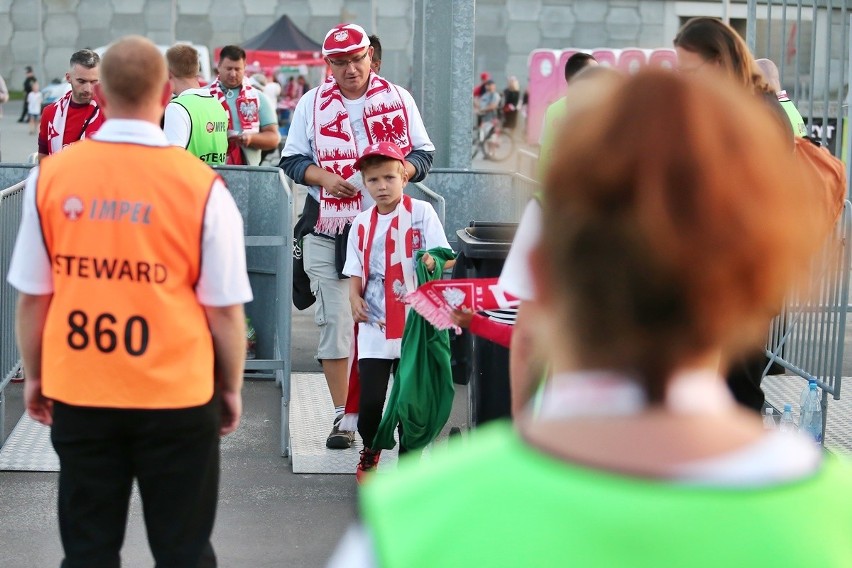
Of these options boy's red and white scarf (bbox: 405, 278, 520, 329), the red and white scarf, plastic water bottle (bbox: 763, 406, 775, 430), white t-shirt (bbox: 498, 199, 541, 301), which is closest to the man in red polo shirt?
the red and white scarf

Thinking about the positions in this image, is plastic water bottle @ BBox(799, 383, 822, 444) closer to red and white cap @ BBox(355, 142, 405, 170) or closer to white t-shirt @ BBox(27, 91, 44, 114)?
red and white cap @ BBox(355, 142, 405, 170)

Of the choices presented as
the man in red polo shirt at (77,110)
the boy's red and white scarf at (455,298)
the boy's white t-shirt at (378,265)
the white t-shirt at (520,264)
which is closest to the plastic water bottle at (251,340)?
the man in red polo shirt at (77,110)

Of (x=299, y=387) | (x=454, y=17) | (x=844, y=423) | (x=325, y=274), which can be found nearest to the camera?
(x=325, y=274)

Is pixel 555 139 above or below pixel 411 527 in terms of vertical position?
above

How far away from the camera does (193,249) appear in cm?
341

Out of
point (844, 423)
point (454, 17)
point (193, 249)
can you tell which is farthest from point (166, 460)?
point (454, 17)

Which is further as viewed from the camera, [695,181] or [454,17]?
[454,17]

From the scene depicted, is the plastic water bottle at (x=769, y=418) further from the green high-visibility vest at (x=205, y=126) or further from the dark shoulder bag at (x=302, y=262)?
the green high-visibility vest at (x=205, y=126)

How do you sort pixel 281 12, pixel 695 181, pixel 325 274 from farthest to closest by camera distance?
pixel 281 12, pixel 325 274, pixel 695 181

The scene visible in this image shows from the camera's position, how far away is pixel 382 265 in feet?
18.3

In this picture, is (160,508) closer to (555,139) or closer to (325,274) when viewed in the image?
(555,139)

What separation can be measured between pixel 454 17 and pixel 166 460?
5621 millimetres

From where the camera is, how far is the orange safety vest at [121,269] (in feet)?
10.9

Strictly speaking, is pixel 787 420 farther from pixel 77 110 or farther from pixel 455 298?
pixel 77 110
